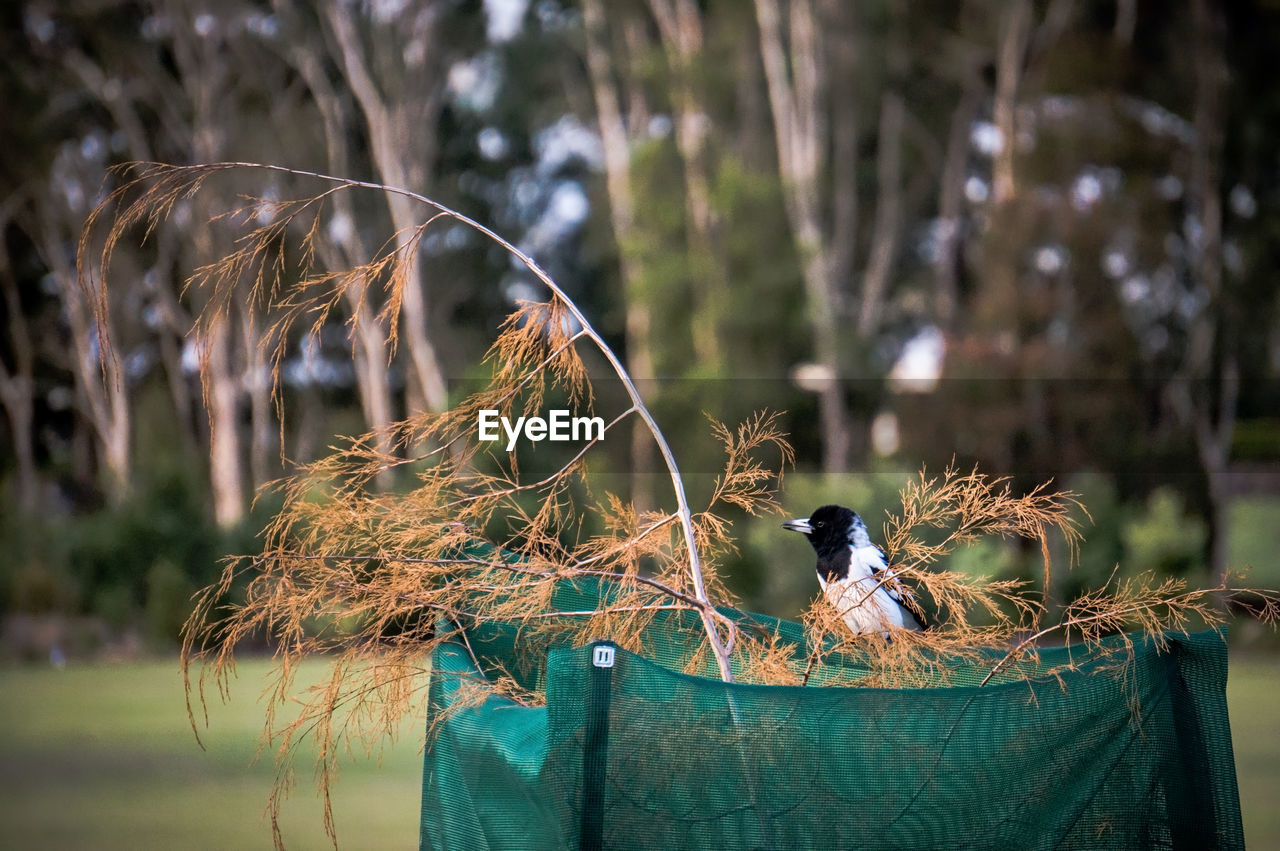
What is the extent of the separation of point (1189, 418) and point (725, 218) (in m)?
6.76

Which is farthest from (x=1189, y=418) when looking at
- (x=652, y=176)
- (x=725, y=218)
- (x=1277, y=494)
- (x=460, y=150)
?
(x=460, y=150)

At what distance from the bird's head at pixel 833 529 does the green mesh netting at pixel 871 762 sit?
1355mm

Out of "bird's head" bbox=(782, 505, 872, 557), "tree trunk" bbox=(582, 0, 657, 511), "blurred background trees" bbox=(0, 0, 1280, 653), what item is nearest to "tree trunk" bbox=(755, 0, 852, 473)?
"blurred background trees" bbox=(0, 0, 1280, 653)

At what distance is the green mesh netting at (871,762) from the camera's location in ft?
7.79

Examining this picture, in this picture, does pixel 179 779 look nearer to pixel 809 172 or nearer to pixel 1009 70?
pixel 809 172

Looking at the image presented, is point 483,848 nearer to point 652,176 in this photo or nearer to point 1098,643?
point 1098,643

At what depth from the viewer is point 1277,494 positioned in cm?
1566

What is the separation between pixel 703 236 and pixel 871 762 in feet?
58.7

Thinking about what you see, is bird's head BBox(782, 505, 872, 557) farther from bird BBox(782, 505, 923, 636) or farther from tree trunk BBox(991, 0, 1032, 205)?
tree trunk BBox(991, 0, 1032, 205)

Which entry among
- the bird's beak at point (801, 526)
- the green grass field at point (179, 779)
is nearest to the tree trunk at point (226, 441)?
the green grass field at point (179, 779)

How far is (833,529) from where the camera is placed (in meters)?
3.98

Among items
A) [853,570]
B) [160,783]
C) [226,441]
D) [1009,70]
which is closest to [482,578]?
[853,570]

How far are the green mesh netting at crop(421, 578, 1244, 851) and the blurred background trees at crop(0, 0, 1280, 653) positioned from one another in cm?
995

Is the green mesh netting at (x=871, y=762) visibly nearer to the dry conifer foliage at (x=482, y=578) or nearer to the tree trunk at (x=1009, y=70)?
the dry conifer foliage at (x=482, y=578)
